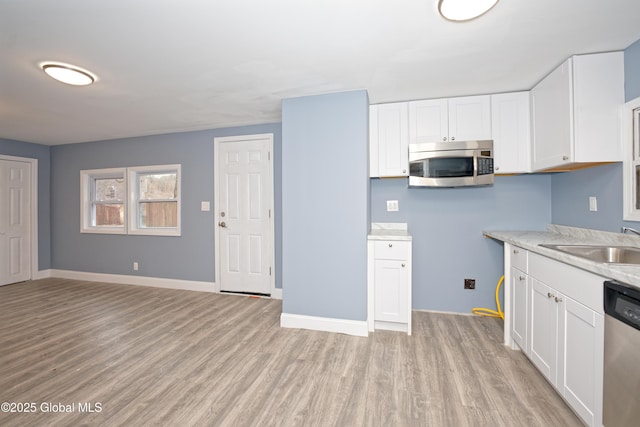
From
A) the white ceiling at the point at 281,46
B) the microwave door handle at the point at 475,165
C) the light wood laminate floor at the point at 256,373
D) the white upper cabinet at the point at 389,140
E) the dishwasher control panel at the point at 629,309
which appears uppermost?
the white ceiling at the point at 281,46

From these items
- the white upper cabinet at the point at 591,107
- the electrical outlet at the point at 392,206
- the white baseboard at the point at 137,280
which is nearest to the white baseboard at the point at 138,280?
the white baseboard at the point at 137,280

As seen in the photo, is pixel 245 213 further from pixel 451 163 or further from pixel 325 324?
pixel 451 163

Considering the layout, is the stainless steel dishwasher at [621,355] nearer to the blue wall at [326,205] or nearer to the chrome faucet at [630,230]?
the chrome faucet at [630,230]

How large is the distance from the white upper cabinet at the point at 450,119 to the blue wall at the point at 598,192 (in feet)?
2.81

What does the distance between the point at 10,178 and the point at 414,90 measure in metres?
6.27

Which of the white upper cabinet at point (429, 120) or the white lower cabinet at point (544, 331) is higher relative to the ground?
the white upper cabinet at point (429, 120)

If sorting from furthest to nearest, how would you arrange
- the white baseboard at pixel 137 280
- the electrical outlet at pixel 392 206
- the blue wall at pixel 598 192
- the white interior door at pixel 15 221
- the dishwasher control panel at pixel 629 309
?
the white interior door at pixel 15 221, the white baseboard at pixel 137 280, the electrical outlet at pixel 392 206, the blue wall at pixel 598 192, the dishwasher control panel at pixel 629 309

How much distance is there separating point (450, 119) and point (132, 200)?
15.6 ft

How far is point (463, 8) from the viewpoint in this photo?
151cm

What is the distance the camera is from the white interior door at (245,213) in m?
3.76

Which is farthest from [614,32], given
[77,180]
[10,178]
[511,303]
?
[10,178]

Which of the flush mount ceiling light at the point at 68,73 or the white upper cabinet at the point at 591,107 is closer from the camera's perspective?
the white upper cabinet at the point at 591,107

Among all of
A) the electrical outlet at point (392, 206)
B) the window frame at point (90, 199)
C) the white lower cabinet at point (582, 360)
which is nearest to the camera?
the white lower cabinet at point (582, 360)

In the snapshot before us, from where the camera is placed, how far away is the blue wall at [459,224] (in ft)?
9.53
